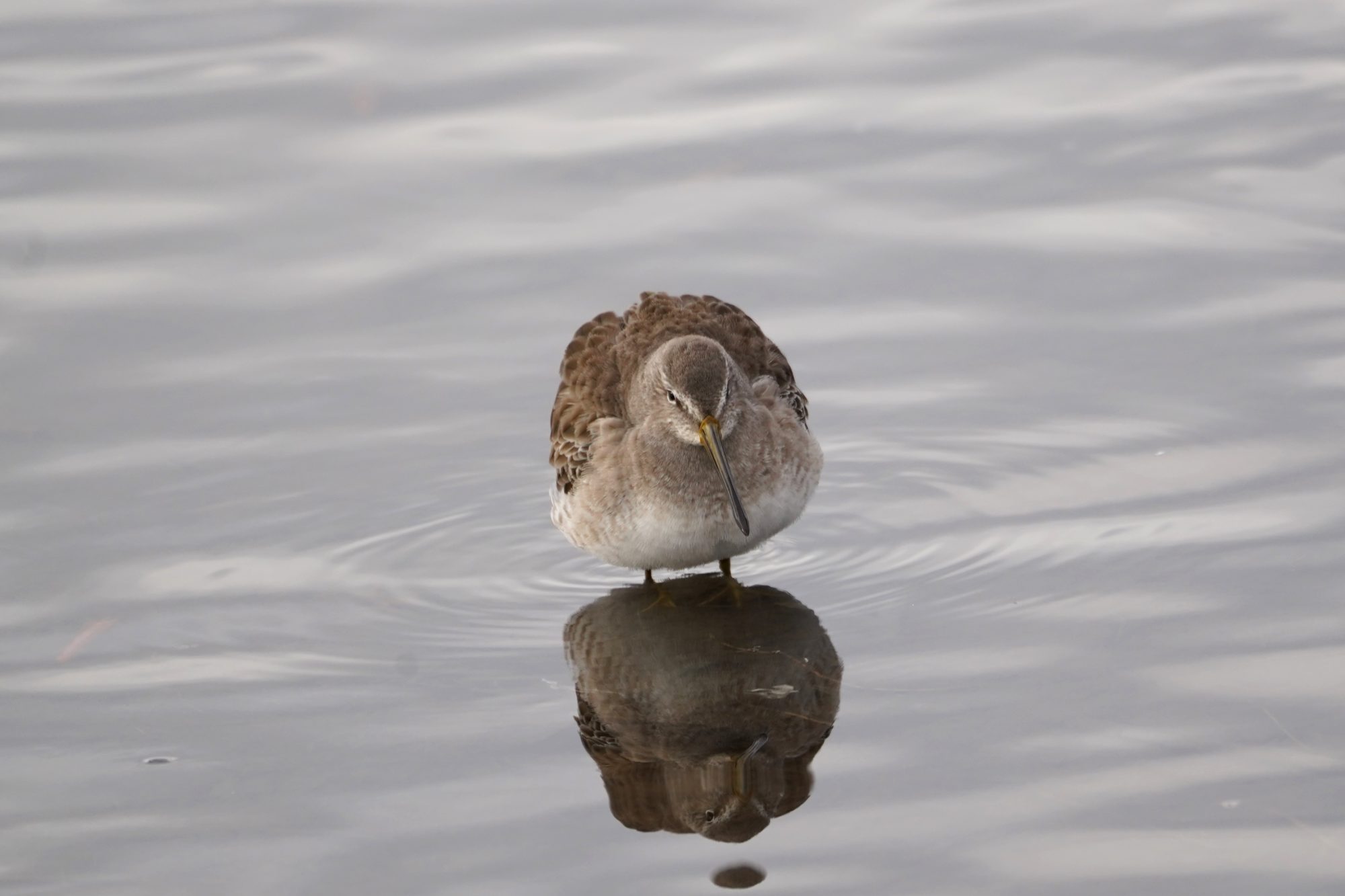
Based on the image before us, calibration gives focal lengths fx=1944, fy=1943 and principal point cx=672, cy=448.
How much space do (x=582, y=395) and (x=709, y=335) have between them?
2.01 ft

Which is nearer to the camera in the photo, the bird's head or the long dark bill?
the long dark bill

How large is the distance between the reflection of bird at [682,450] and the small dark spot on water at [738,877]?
6.86ft

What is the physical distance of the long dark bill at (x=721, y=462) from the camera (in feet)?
24.6

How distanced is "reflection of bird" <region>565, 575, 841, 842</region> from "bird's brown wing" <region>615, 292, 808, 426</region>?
1.01 m

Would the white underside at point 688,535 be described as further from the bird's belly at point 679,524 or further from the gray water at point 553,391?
the gray water at point 553,391

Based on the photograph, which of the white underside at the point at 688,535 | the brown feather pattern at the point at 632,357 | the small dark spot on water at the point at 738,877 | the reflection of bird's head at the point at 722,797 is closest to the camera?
the small dark spot on water at the point at 738,877

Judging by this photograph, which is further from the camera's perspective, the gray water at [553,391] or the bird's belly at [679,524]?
the bird's belly at [679,524]

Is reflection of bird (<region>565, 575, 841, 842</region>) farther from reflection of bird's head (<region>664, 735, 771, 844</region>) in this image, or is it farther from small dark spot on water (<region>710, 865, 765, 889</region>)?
small dark spot on water (<region>710, 865, 765, 889</region>)

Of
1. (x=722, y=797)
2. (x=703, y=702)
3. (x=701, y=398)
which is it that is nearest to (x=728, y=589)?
(x=701, y=398)

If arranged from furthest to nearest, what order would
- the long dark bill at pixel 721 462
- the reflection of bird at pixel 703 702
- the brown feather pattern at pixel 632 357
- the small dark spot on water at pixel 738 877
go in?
1. the brown feather pattern at pixel 632 357
2. the long dark bill at pixel 721 462
3. the reflection of bird at pixel 703 702
4. the small dark spot on water at pixel 738 877

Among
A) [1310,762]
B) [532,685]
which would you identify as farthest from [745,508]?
[1310,762]

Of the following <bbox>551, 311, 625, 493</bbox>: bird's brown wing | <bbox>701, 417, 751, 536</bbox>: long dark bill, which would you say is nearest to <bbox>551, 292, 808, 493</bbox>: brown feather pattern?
<bbox>551, 311, 625, 493</bbox>: bird's brown wing

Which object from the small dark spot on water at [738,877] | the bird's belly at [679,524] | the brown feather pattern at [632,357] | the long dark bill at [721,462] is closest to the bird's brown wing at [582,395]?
the brown feather pattern at [632,357]

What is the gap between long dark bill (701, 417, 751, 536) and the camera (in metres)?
7.50
